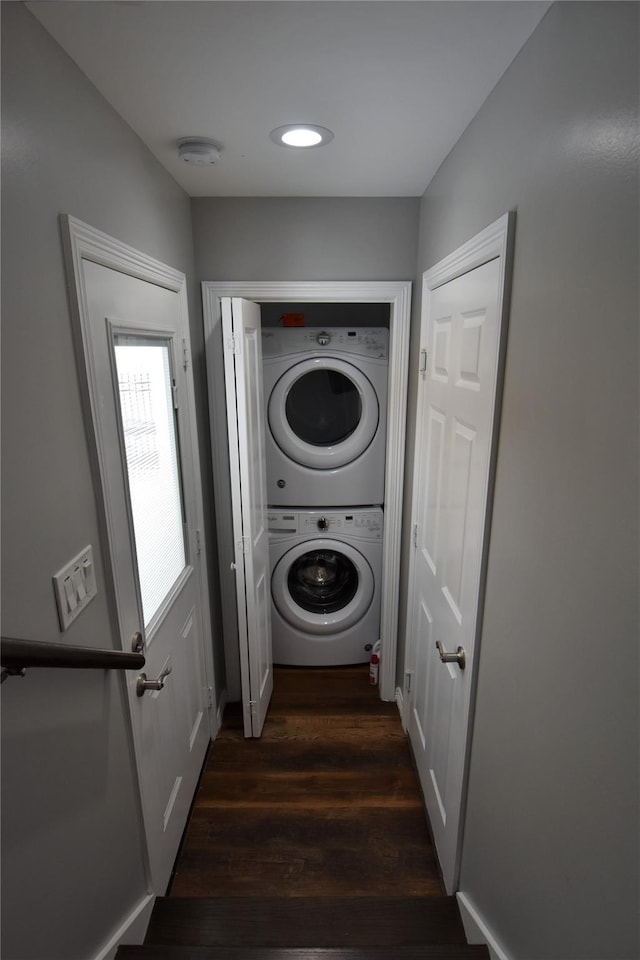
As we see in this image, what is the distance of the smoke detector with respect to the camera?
1.46 metres

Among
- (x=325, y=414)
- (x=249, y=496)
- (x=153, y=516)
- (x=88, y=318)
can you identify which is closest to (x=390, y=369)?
(x=325, y=414)

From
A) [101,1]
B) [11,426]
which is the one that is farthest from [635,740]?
[101,1]

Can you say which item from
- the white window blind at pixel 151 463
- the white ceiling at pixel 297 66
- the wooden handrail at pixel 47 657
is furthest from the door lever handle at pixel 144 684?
the white ceiling at pixel 297 66

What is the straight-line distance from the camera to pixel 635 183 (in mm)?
647

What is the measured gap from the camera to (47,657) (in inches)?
32.1

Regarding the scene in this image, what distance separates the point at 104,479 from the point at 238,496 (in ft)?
2.81

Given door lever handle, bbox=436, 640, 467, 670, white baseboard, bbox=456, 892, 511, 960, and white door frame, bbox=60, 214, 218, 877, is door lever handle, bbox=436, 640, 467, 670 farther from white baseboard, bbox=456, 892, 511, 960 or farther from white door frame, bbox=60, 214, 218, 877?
white door frame, bbox=60, 214, 218, 877

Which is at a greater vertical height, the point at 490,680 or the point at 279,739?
the point at 490,680

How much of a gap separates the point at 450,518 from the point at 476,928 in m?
1.13

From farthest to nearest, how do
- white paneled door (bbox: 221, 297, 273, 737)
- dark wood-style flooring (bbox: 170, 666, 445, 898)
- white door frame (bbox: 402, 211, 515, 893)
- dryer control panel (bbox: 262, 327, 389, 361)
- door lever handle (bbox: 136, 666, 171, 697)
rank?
dryer control panel (bbox: 262, 327, 389, 361)
white paneled door (bbox: 221, 297, 273, 737)
dark wood-style flooring (bbox: 170, 666, 445, 898)
door lever handle (bbox: 136, 666, 171, 697)
white door frame (bbox: 402, 211, 515, 893)

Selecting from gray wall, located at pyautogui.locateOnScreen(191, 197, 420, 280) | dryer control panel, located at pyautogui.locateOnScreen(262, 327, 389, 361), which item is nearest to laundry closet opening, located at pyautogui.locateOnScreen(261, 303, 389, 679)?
dryer control panel, located at pyautogui.locateOnScreen(262, 327, 389, 361)

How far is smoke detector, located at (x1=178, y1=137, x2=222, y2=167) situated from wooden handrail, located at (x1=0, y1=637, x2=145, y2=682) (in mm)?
1435

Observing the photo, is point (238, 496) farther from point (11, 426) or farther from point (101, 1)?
point (101, 1)

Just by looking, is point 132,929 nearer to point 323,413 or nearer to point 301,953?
point 301,953
